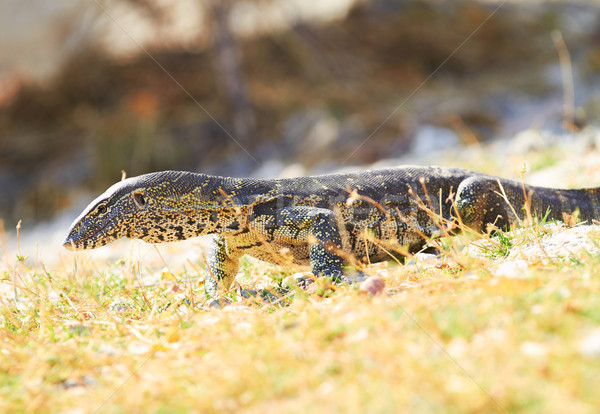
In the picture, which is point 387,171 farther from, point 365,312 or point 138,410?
point 138,410

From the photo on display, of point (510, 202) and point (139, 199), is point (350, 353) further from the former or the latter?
point (510, 202)

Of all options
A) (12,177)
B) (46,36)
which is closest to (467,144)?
(46,36)

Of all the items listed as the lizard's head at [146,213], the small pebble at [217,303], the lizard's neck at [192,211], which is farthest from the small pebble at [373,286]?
the lizard's head at [146,213]

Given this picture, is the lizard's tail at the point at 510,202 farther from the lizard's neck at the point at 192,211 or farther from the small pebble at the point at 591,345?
the small pebble at the point at 591,345

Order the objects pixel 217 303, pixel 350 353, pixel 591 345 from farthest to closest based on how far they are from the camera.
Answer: pixel 217 303
pixel 350 353
pixel 591 345

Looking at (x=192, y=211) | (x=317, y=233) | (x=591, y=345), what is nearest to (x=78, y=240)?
(x=192, y=211)
